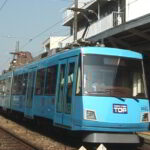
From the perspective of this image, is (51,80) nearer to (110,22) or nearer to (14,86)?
(14,86)

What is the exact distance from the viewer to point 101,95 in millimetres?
12133

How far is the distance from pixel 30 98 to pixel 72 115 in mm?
6150

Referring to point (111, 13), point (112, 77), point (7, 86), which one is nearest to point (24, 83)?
point (7, 86)

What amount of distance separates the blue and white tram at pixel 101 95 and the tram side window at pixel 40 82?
2164 mm

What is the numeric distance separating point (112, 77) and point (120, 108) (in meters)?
0.90

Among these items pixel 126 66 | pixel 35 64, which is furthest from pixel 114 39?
pixel 126 66

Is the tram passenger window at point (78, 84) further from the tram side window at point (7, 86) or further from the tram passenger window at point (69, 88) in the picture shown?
the tram side window at point (7, 86)

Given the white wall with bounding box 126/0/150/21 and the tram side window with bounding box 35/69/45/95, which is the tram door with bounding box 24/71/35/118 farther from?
the white wall with bounding box 126/0/150/21

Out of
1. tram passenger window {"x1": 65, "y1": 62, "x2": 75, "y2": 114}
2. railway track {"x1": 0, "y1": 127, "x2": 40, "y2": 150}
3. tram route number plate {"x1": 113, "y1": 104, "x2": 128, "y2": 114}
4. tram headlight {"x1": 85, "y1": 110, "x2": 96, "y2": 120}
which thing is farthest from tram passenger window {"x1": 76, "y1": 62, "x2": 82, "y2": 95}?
railway track {"x1": 0, "y1": 127, "x2": 40, "y2": 150}

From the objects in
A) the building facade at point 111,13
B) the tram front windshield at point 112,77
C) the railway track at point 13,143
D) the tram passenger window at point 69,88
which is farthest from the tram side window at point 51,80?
the building facade at point 111,13

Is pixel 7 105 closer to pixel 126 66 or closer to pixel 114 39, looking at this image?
pixel 114 39

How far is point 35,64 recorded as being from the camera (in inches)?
720

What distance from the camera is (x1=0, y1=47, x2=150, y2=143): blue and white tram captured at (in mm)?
11945

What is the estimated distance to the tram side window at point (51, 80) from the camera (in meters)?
14.7
